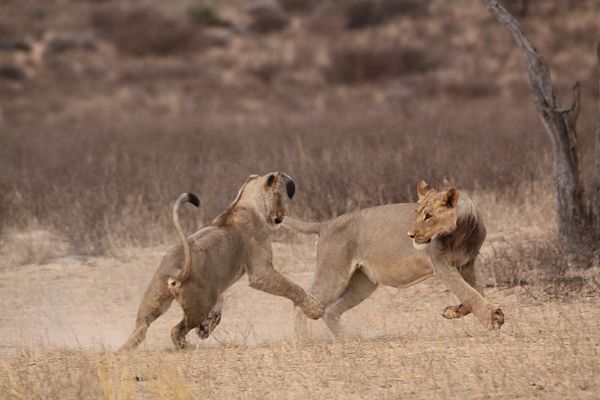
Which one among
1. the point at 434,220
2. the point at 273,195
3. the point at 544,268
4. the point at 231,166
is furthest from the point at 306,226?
the point at 231,166

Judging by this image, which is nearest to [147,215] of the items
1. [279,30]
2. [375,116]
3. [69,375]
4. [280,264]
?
[280,264]

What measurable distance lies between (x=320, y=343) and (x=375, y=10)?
109 feet

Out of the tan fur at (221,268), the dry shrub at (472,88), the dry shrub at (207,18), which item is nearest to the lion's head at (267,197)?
the tan fur at (221,268)

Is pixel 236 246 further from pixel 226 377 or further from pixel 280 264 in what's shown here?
pixel 280 264

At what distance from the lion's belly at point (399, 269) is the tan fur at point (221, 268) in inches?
21.9

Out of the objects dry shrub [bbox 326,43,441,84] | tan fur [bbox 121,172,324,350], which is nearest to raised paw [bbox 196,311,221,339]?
tan fur [bbox 121,172,324,350]

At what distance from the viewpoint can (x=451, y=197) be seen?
23.6 feet

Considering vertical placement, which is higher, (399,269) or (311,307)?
(399,269)

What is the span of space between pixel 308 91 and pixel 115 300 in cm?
2117

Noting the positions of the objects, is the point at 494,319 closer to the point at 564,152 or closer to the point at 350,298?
the point at 350,298

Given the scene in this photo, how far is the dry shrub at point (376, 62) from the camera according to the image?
31828 mm

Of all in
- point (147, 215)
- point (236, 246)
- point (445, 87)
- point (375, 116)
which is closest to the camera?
point (236, 246)

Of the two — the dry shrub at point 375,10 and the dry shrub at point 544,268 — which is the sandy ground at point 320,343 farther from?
the dry shrub at point 375,10

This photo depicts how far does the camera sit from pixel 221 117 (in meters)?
25.8
